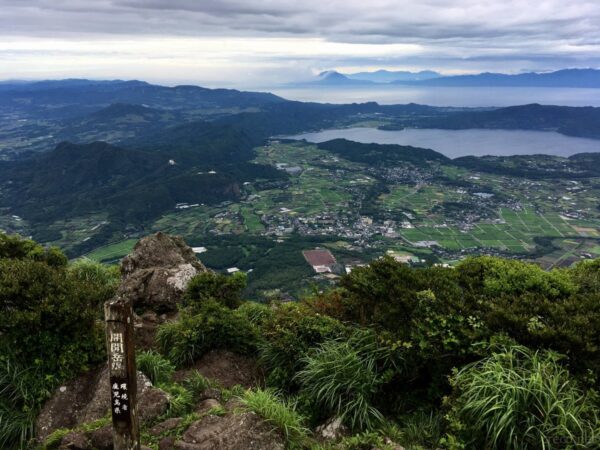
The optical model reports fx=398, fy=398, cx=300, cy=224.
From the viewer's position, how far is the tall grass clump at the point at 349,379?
568cm

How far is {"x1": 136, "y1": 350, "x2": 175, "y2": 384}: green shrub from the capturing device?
6.64m

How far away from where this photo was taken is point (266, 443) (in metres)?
4.98

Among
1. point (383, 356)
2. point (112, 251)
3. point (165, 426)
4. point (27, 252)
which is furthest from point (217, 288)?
point (112, 251)

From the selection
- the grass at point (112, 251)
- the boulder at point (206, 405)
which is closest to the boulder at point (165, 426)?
the boulder at point (206, 405)

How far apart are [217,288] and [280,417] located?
4.74 m

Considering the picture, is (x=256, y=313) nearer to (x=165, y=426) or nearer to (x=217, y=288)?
(x=217, y=288)

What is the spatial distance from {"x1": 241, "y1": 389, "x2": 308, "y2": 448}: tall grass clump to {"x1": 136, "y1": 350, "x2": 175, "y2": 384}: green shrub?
193 centimetres


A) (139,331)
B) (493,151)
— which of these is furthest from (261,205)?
(493,151)

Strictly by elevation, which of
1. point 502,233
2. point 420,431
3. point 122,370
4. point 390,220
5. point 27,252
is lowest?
point 390,220

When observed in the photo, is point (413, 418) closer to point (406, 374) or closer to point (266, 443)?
point (406, 374)

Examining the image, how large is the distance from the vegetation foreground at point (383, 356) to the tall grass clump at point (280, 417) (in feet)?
0.06

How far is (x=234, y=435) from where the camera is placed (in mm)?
5016

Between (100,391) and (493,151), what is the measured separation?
20547 centimetres

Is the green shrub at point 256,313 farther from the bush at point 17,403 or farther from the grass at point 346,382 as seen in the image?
the bush at point 17,403
